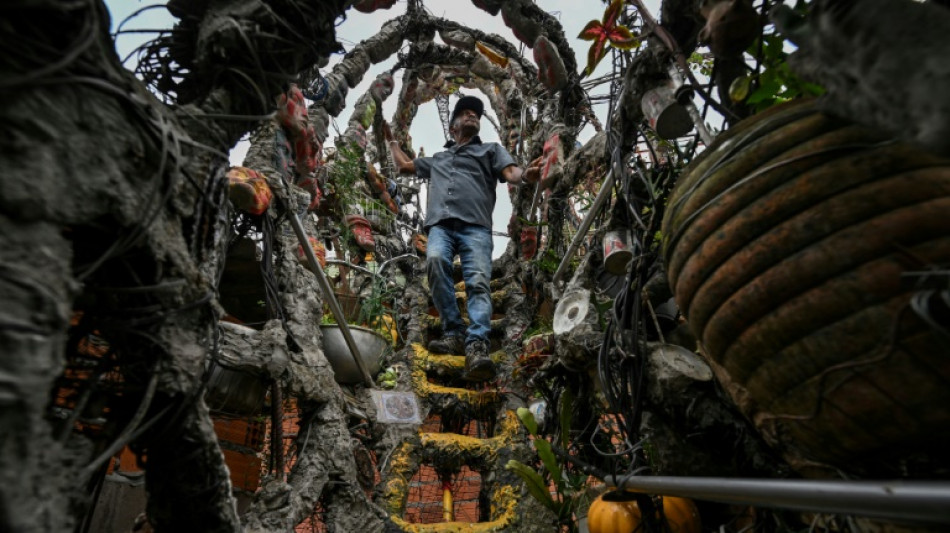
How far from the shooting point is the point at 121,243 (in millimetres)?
895

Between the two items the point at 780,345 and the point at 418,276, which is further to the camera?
the point at 418,276

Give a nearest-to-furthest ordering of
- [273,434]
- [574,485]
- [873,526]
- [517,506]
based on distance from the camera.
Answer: [873,526] → [273,434] → [574,485] → [517,506]

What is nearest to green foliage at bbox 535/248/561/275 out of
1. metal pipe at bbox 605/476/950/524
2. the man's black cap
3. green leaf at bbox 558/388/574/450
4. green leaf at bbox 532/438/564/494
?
green leaf at bbox 558/388/574/450

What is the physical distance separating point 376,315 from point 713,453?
8.73 feet

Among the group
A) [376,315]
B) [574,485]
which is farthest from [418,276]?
[574,485]

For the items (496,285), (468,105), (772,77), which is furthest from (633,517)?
(468,105)

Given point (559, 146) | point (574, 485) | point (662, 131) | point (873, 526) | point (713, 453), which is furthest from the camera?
point (559, 146)

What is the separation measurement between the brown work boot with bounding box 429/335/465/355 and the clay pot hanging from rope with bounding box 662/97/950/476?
3341mm

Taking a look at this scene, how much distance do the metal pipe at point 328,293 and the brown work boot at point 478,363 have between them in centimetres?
85

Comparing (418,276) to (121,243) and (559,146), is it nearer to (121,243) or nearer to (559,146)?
(559,146)

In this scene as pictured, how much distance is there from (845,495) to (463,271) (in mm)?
3634

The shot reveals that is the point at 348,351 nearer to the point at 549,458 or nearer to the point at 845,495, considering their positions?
the point at 549,458

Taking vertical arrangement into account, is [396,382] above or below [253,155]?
below

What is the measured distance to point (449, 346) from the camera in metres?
4.08
